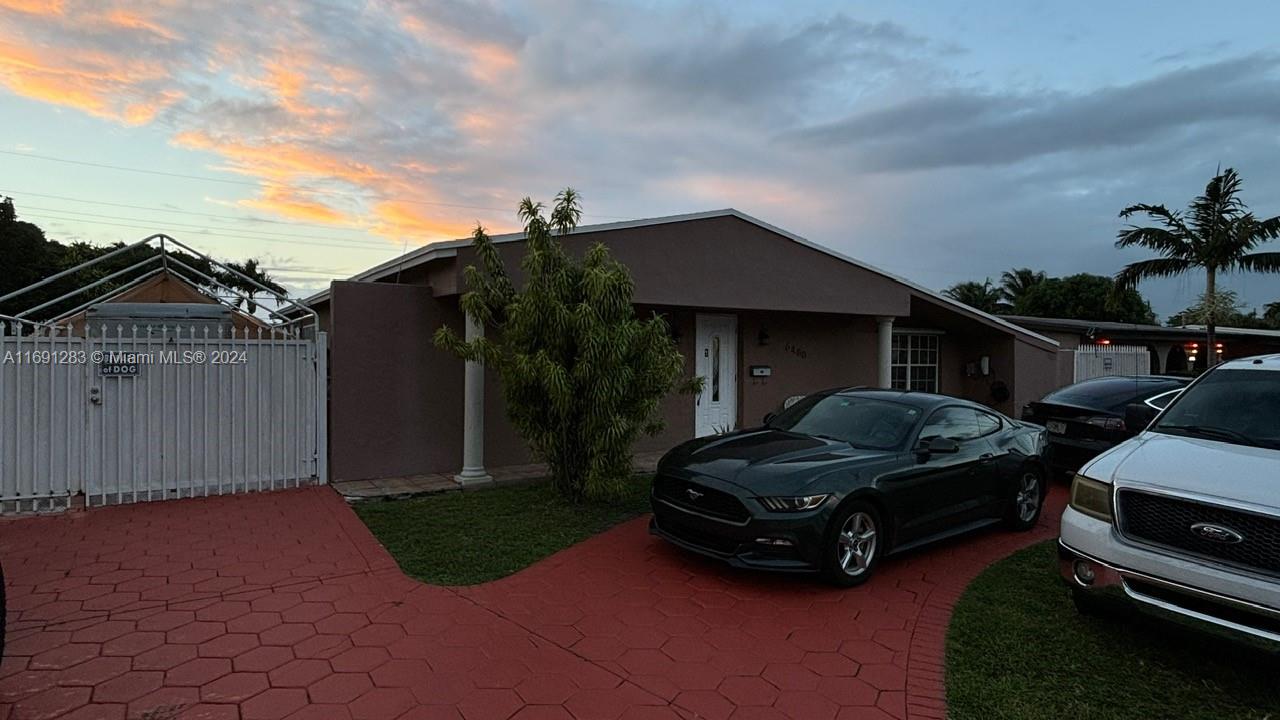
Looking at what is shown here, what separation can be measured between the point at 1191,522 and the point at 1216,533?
0.12 meters

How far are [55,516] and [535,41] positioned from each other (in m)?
8.46

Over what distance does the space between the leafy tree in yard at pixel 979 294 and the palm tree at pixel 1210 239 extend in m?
26.2

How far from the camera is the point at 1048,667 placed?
3.75 metres

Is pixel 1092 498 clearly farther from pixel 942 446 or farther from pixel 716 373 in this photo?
pixel 716 373

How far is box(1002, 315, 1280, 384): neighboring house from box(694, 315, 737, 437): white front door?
8.86 m

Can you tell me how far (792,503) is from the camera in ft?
15.5

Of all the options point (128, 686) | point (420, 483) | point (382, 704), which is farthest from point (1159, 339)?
point (128, 686)

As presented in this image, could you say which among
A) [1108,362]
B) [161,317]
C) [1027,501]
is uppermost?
[161,317]

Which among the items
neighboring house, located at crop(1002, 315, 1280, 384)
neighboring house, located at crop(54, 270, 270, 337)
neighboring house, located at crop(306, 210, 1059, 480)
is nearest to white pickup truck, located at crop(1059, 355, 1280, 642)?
neighboring house, located at crop(306, 210, 1059, 480)

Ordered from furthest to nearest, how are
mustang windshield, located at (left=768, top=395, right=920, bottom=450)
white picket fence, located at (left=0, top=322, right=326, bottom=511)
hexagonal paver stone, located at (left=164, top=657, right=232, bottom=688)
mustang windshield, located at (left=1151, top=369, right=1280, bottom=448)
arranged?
1. white picket fence, located at (left=0, top=322, right=326, bottom=511)
2. mustang windshield, located at (left=768, top=395, right=920, bottom=450)
3. mustang windshield, located at (left=1151, top=369, right=1280, bottom=448)
4. hexagonal paver stone, located at (left=164, top=657, right=232, bottom=688)

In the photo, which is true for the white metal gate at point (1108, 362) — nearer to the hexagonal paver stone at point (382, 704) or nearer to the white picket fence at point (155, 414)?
the white picket fence at point (155, 414)

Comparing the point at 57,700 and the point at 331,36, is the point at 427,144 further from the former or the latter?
the point at 57,700

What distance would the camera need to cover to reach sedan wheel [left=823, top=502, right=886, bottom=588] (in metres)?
4.78

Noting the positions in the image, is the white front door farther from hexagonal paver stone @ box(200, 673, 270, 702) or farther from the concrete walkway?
hexagonal paver stone @ box(200, 673, 270, 702)
